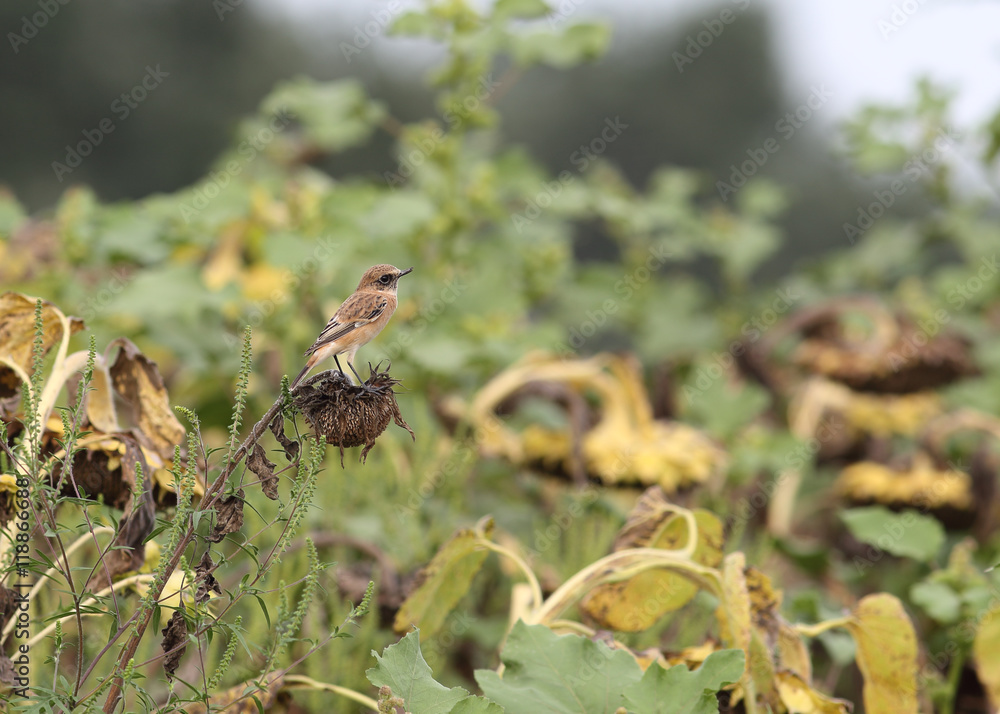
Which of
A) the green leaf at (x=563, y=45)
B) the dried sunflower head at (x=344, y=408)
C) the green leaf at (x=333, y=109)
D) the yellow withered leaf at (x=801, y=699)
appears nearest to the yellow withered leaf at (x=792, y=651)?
the yellow withered leaf at (x=801, y=699)

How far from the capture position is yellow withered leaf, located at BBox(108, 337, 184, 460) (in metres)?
0.74

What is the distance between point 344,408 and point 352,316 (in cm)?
6

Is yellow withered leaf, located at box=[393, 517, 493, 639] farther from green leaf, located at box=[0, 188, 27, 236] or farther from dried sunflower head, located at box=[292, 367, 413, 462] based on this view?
green leaf, located at box=[0, 188, 27, 236]

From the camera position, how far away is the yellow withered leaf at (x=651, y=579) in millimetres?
857

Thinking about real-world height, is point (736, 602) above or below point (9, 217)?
below

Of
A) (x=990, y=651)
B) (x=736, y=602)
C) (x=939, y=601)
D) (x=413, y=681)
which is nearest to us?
(x=413, y=681)

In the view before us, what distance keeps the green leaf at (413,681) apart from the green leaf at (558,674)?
4 centimetres

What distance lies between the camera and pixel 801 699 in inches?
30.5

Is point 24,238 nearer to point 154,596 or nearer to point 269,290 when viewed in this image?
point 269,290

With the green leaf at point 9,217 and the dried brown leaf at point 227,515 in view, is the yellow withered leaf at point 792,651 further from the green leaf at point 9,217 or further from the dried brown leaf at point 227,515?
the green leaf at point 9,217

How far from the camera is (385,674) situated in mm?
651

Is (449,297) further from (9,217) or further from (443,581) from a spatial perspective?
(443,581)

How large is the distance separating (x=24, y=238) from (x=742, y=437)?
1.32 metres

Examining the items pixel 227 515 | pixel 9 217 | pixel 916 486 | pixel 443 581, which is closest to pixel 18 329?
pixel 227 515
